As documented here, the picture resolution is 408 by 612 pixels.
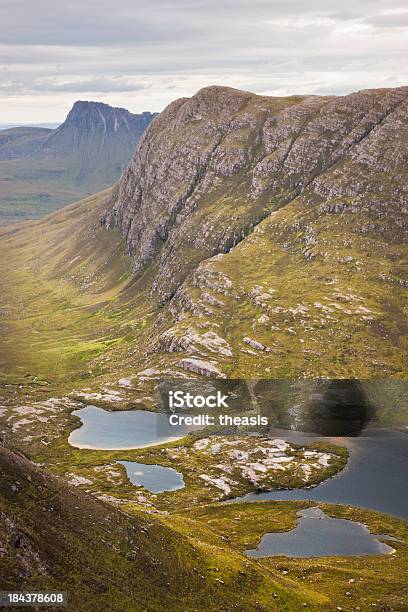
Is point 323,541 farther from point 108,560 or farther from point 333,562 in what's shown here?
point 108,560

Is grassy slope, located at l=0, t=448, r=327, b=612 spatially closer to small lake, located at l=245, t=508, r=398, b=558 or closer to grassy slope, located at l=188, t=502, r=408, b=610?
grassy slope, located at l=188, t=502, r=408, b=610

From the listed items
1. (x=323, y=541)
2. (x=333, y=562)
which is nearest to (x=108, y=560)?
(x=333, y=562)

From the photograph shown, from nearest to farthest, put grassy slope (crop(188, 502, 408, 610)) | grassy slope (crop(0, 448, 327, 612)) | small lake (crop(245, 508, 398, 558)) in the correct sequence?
grassy slope (crop(0, 448, 327, 612))
grassy slope (crop(188, 502, 408, 610))
small lake (crop(245, 508, 398, 558))

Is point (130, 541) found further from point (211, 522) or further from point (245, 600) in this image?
point (211, 522)

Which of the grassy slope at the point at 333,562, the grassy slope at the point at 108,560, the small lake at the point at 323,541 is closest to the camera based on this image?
the grassy slope at the point at 108,560

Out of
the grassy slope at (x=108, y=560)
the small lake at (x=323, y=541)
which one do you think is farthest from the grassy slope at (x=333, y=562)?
the grassy slope at (x=108, y=560)

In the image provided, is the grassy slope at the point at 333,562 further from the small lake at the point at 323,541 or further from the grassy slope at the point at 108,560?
the grassy slope at the point at 108,560

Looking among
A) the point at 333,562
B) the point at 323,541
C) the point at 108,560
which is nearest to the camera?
the point at 108,560

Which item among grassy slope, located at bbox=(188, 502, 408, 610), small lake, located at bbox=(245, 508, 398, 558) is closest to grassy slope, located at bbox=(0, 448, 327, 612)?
grassy slope, located at bbox=(188, 502, 408, 610)

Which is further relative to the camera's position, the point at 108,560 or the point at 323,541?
the point at 323,541
